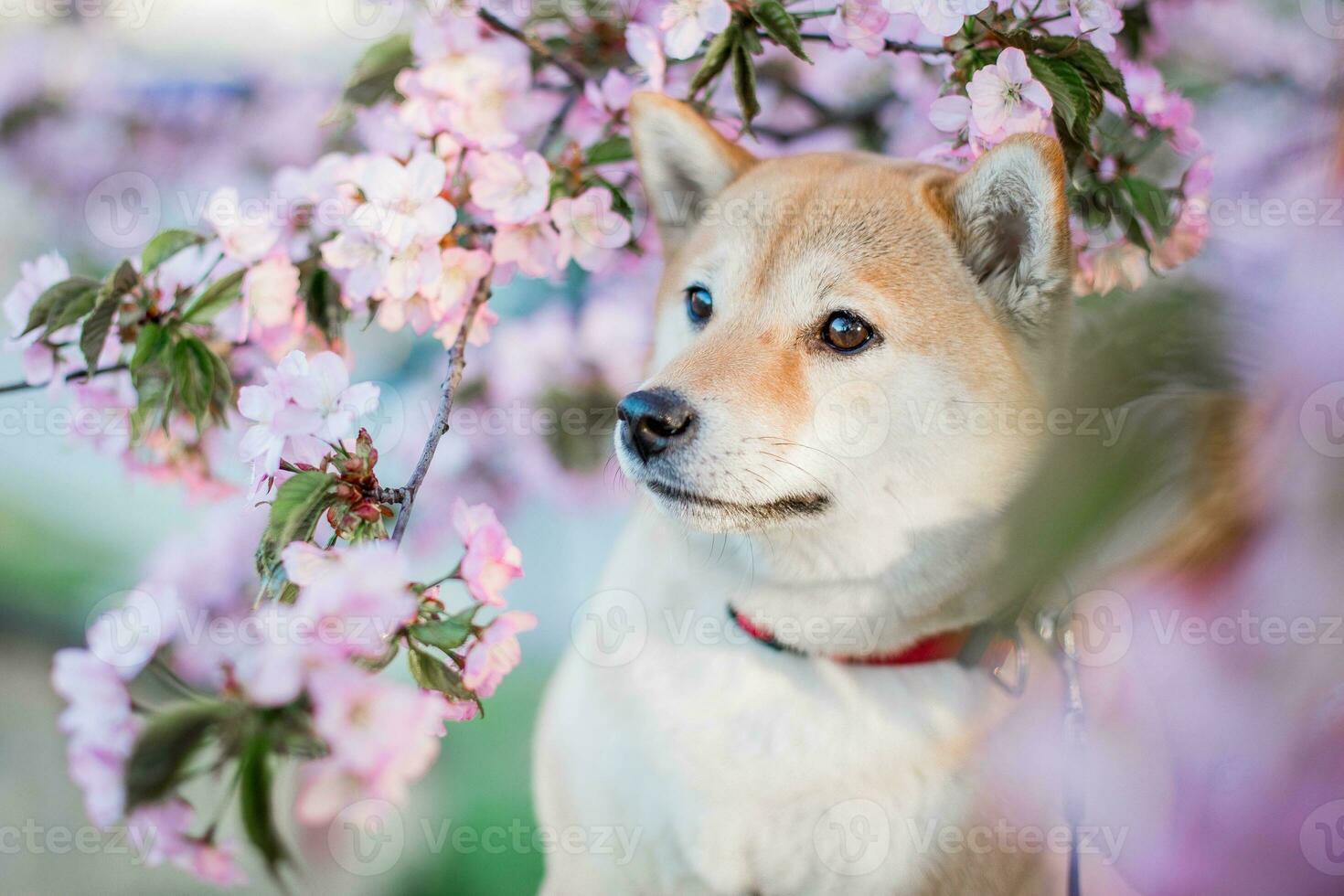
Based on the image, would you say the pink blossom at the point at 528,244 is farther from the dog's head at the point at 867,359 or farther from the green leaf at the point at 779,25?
the green leaf at the point at 779,25

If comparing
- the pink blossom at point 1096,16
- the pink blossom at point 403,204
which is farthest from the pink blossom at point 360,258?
the pink blossom at point 1096,16

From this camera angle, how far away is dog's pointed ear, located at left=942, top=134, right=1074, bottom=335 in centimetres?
93

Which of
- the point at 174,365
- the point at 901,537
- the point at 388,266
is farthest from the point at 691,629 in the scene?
the point at 174,365

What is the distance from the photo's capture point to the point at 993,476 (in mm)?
1046

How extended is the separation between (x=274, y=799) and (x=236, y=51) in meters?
2.04

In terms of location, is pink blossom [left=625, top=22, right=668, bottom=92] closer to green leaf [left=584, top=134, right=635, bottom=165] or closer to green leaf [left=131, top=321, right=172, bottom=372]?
green leaf [left=584, top=134, right=635, bottom=165]

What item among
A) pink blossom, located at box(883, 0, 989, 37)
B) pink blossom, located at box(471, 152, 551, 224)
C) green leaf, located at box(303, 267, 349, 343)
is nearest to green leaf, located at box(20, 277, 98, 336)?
green leaf, located at box(303, 267, 349, 343)

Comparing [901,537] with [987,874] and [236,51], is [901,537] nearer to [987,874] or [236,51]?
[987,874]

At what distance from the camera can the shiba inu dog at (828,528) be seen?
1.03 metres

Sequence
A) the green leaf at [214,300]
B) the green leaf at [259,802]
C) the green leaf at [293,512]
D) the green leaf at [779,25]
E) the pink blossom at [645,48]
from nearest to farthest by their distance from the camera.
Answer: the green leaf at [259,802] → the green leaf at [293,512] → the green leaf at [779,25] → the green leaf at [214,300] → the pink blossom at [645,48]

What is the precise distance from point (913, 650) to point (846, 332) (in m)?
0.40

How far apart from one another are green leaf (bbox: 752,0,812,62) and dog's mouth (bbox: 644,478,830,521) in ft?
1.59

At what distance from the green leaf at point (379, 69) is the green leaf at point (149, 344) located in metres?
0.42

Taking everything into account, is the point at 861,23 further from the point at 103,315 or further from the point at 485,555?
the point at 103,315
